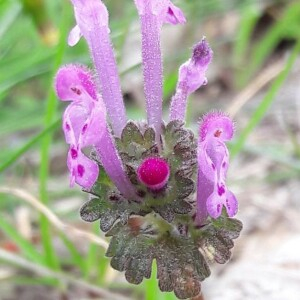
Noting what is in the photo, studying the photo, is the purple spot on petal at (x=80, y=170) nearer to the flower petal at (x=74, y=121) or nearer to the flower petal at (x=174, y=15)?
the flower petal at (x=74, y=121)

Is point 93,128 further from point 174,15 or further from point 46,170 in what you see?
point 46,170

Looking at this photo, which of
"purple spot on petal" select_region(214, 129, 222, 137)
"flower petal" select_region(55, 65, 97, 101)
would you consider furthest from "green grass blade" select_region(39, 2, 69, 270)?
"purple spot on petal" select_region(214, 129, 222, 137)

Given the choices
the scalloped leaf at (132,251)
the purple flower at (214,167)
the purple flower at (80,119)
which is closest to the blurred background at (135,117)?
the scalloped leaf at (132,251)

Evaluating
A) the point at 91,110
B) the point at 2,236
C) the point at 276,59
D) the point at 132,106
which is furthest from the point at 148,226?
the point at 276,59

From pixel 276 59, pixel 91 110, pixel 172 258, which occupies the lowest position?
pixel 276 59

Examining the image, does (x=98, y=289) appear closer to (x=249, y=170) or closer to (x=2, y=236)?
(x=2, y=236)

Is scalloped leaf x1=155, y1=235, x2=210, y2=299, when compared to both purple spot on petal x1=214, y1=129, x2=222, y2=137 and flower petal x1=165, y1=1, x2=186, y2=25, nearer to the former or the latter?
purple spot on petal x1=214, y1=129, x2=222, y2=137

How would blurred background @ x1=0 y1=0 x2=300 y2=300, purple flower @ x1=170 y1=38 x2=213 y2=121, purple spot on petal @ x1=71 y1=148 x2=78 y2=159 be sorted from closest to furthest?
purple spot on petal @ x1=71 y1=148 x2=78 y2=159 < purple flower @ x1=170 y1=38 x2=213 y2=121 < blurred background @ x1=0 y1=0 x2=300 y2=300
